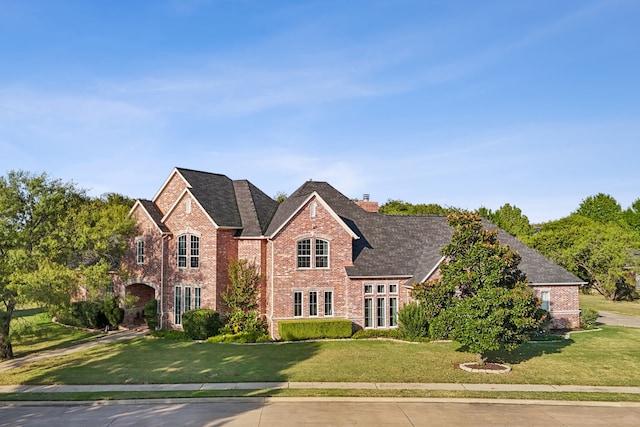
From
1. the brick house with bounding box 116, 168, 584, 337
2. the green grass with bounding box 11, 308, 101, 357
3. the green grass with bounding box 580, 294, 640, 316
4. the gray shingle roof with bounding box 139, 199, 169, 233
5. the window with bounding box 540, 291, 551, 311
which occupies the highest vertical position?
the gray shingle roof with bounding box 139, 199, 169, 233

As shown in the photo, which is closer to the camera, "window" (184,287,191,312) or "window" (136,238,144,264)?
"window" (184,287,191,312)

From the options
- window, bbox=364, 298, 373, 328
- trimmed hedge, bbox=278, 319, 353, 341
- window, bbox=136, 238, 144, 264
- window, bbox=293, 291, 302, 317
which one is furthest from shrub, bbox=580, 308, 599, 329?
window, bbox=136, 238, 144, 264

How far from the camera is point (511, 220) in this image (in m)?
84.2

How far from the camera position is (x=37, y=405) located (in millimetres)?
16859

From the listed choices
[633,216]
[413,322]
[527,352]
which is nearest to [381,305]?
[413,322]

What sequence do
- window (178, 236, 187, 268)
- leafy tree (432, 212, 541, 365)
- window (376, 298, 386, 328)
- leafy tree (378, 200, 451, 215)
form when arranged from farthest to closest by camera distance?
leafy tree (378, 200, 451, 215), window (178, 236, 187, 268), window (376, 298, 386, 328), leafy tree (432, 212, 541, 365)

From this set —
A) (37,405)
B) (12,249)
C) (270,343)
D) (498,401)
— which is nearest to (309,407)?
(498,401)

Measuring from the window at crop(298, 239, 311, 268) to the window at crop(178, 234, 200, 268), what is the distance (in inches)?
290

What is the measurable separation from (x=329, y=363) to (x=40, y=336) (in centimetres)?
2226

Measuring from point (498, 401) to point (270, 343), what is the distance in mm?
14687

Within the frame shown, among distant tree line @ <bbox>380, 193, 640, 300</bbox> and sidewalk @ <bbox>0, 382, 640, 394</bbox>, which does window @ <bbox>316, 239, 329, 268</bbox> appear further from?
distant tree line @ <bbox>380, 193, 640, 300</bbox>

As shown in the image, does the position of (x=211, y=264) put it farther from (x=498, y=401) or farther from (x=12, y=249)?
(x=498, y=401)

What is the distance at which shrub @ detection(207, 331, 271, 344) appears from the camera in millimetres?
28188

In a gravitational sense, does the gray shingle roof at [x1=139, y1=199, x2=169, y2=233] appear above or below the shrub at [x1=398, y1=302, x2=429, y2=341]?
above
